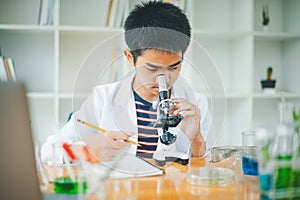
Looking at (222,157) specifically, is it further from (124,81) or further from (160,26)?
(160,26)

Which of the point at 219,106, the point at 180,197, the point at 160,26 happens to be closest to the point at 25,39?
the point at 160,26

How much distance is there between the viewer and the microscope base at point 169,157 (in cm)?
119

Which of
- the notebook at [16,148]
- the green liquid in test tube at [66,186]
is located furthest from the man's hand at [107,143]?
the notebook at [16,148]

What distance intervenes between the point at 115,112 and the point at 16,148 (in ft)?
1.89

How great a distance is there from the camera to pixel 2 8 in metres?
2.75

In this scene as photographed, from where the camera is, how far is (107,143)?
3.45 ft

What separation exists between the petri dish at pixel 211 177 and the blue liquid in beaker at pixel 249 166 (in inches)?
2.1

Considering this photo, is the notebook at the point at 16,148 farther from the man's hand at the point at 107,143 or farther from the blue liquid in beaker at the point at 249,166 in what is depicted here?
the blue liquid in beaker at the point at 249,166

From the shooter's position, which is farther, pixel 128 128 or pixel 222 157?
pixel 222 157

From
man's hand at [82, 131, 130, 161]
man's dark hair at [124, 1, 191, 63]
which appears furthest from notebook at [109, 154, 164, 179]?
man's dark hair at [124, 1, 191, 63]

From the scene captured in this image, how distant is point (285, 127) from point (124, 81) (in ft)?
2.32

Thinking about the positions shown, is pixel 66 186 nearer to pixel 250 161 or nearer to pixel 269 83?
pixel 250 161

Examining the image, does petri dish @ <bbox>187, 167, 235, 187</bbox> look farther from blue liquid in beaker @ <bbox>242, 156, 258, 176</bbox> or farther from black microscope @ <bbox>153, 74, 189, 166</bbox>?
black microscope @ <bbox>153, 74, 189, 166</bbox>

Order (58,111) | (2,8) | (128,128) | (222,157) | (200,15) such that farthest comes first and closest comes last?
(200,15) → (2,8) → (58,111) → (222,157) → (128,128)
